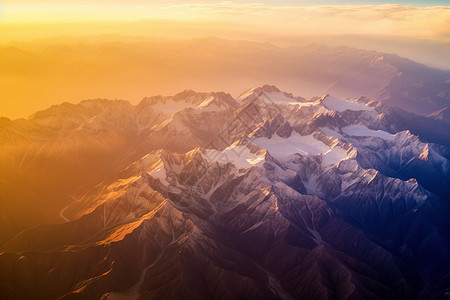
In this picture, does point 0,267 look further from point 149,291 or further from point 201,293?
point 201,293

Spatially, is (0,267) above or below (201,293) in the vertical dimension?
above

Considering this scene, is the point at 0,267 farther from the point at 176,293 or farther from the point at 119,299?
the point at 176,293

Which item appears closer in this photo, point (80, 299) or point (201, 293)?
point (80, 299)

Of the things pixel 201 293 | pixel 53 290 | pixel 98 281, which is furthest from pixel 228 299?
pixel 53 290

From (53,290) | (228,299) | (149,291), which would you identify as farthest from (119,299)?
(228,299)

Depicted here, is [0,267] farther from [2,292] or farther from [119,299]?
[119,299]

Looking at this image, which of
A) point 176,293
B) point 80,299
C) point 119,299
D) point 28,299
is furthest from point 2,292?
point 176,293

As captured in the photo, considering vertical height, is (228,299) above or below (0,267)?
below
